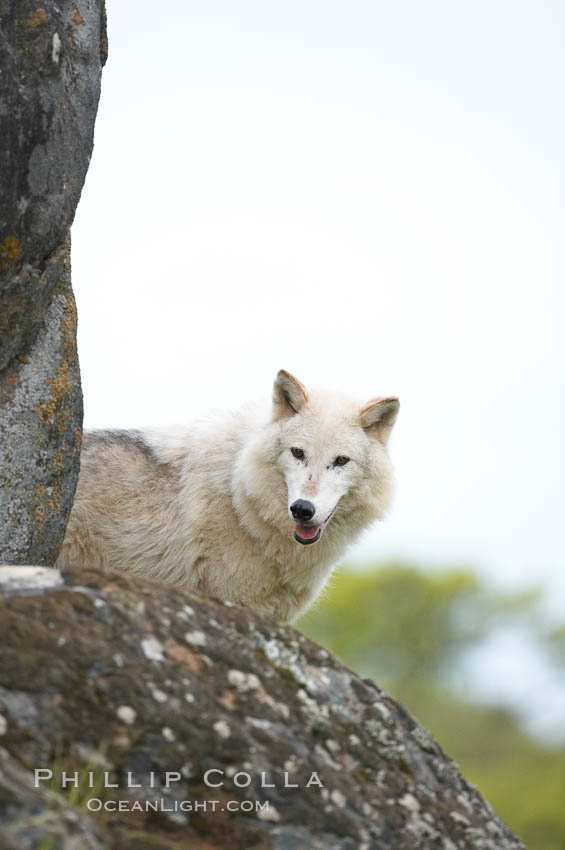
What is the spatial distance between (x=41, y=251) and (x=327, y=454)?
115 inches

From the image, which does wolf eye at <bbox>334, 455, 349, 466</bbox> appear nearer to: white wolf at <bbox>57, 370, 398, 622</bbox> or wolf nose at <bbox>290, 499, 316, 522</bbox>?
white wolf at <bbox>57, 370, 398, 622</bbox>

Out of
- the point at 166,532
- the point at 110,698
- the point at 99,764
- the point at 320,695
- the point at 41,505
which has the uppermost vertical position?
the point at 166,532

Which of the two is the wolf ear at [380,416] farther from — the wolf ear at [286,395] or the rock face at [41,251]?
the rock face at [41,251]

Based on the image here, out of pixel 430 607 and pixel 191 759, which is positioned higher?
pixel 430 607

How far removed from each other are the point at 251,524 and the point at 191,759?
13.7 ft

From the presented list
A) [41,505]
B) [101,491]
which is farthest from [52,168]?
[101,491]

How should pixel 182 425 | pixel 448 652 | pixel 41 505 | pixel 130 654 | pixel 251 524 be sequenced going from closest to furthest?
pixel 130 654 → pixel 41 505 → pixel 251 524 → pixel 182 425 → pixel 448 652

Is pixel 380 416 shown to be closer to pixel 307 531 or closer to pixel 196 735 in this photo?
pixel 307 531

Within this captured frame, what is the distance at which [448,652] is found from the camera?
3622 cm

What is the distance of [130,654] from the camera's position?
438cm

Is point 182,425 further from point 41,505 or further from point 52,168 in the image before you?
point 52,168

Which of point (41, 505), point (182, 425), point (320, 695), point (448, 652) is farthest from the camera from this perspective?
point (448, 652)

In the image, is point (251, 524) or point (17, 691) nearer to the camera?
point (17, 691)

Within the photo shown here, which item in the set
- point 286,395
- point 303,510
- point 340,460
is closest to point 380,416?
point 340,460
